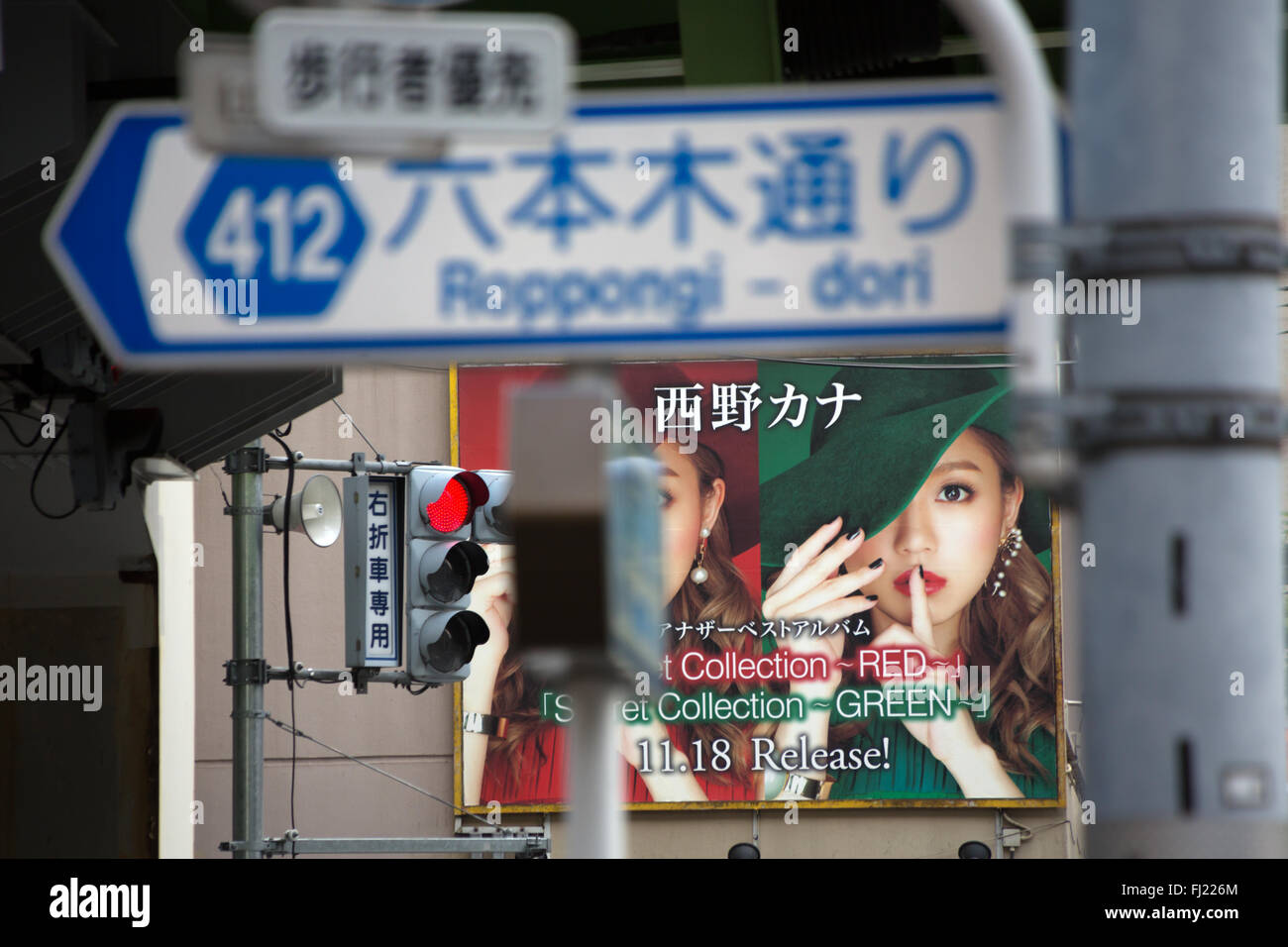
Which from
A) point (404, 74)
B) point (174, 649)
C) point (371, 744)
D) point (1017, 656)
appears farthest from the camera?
point (371, 744)

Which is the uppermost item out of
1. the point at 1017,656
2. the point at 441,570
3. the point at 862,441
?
the point at 862,441

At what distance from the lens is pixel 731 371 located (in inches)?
642

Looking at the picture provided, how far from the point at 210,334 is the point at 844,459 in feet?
46.9

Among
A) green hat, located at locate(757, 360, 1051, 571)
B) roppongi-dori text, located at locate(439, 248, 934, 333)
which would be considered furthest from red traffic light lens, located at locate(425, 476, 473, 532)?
green hat, located at locate(757, 360, 1051, 571)

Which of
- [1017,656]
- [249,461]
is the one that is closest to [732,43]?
[249,461]

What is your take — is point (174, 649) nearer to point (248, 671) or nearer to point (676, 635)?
point (248, 671)

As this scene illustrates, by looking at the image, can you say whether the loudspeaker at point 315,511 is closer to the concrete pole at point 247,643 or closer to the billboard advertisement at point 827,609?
the concrete pole at point 247,643

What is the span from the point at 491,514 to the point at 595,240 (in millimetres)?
7106

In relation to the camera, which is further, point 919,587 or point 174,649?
point 919,587

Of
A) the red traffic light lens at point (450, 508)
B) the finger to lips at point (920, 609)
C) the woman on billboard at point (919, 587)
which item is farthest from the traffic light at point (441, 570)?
the finger to lips at point (920, 609)

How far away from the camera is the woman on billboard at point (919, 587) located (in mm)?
16016

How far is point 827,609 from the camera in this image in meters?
16.2
